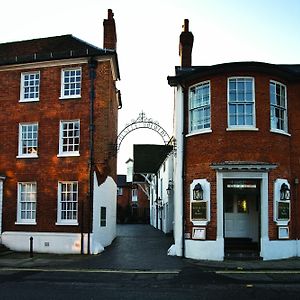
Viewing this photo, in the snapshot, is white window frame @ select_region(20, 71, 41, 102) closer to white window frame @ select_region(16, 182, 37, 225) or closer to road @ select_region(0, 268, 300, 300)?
white window frame @ select_region(16, 182, 37, 225)

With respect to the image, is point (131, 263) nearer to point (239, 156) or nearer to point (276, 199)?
point (239, 156)

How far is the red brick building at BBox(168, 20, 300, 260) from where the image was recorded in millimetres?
17656

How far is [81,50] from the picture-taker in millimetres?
22297

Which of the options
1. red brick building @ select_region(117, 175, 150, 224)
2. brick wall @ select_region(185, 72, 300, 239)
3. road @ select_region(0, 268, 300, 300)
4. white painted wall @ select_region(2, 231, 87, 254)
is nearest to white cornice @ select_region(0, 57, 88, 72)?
brick wall @ select_region(185, 72, 300, 239)

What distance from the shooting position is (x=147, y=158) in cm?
4806

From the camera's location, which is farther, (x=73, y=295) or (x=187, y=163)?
(x=187, y=163)

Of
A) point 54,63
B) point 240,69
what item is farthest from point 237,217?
point 54,63

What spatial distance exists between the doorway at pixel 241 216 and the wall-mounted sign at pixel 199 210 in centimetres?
154

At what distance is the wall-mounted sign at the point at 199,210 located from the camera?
17.9m

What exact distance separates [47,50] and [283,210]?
15.3m

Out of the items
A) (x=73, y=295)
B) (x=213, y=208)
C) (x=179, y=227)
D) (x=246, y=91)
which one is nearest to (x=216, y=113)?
(x=246, y=91)

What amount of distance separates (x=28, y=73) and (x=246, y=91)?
1163 centimetres

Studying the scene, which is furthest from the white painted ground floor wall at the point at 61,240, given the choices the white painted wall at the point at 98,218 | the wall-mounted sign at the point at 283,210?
the wall-mounted sign at the point at 283,210

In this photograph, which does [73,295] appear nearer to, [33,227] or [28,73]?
[33,227]
